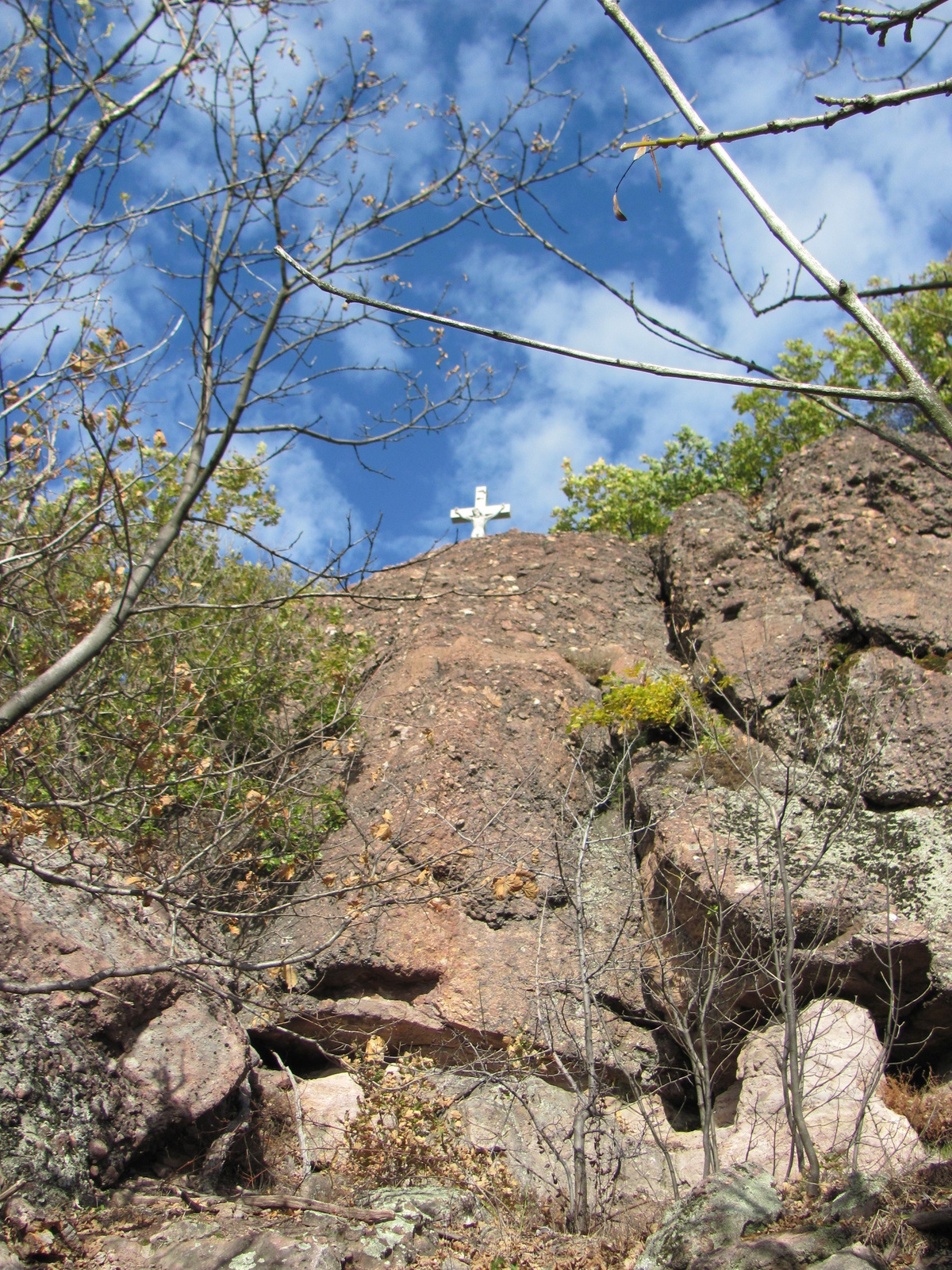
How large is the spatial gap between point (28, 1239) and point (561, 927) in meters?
3.98

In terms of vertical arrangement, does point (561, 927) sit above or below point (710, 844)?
below

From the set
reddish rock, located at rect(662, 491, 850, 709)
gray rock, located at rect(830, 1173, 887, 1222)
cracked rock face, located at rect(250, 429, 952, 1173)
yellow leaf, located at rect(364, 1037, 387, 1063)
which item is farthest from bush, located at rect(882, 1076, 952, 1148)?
yellow leaf, located at rect(364, 1037, 387, 1063)

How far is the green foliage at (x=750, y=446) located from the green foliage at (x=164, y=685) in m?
6.01

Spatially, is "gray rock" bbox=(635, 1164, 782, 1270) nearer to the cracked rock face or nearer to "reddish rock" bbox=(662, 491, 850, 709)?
the cracked rock face

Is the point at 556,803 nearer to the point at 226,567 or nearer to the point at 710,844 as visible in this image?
the point at 710,844

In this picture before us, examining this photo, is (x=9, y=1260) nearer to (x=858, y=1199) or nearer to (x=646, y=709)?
(x=858, y=1199)

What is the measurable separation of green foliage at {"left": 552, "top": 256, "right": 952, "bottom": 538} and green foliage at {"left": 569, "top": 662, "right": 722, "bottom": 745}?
18.0 ft

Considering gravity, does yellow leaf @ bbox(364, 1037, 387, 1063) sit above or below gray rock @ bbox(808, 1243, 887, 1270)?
above

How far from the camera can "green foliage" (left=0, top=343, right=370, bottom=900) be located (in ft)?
14.2

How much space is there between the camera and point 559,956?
6.63 meters

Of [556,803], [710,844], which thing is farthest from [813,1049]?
[556,803]

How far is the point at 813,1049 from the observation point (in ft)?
18.6

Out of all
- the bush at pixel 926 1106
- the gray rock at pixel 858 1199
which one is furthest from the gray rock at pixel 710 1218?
the bush at pixel 926 1106

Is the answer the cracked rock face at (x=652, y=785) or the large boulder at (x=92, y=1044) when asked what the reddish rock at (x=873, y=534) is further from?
the large boulder at (x=92, y=1044)
